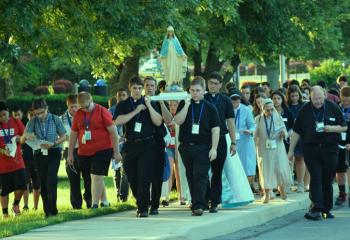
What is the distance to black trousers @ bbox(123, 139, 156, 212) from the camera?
14031mm

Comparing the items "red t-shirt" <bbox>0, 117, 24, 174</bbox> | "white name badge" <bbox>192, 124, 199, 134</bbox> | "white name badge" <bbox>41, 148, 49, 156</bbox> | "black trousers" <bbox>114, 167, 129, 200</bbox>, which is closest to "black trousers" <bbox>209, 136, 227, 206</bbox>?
"white name badge" <bbox>192, 124, 199, 134</bbox>

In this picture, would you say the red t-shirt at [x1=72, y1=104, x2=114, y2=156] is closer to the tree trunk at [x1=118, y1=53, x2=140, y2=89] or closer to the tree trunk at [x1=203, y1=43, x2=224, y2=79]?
the tree trunk at [x1=118, y1=53, x2=140, y2=89]

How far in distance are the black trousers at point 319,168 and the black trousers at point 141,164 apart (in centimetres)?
239

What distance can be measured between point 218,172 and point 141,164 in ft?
4.21

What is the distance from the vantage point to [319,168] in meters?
14.6

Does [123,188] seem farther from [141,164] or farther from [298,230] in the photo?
[298,230]

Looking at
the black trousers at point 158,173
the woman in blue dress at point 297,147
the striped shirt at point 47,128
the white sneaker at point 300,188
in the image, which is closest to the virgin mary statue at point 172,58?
the black trousers at point 158,173

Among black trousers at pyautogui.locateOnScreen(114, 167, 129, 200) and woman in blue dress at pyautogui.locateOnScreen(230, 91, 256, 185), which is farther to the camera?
black trousers at pyautogui.locateOnScreen(114, 167, 129, 200)

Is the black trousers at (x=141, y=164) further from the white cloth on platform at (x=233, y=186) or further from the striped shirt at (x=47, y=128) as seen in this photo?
the striped shirt at (x=47, y=128)

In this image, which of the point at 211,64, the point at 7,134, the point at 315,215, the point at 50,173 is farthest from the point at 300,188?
the point at 211,64

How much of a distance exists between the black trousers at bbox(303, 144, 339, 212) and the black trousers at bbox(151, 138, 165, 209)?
219 cm

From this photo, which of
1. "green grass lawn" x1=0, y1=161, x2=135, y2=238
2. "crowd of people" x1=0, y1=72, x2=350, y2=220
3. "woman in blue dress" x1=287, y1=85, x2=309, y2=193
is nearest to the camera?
"green grass lawn" x1=0, y1=161, x2=135, y2=238

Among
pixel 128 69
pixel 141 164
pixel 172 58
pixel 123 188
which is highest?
pixel 128 69

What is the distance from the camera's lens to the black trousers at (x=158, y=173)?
47.0ft
